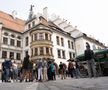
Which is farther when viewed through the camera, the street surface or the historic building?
the historic building

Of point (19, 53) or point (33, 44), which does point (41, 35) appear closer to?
point (33, 44)

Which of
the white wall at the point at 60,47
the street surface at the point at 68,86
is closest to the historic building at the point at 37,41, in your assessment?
the white wall at the point at 60,47

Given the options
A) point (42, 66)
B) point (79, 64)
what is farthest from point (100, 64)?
point (42, 66)

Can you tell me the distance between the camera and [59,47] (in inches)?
1558

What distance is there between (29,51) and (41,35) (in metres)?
4.43

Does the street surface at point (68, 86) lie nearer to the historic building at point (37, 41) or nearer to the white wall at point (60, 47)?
the historic building at point (37, 41)

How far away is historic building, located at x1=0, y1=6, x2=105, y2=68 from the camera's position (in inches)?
1395

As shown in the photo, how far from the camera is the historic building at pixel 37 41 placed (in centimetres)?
3544

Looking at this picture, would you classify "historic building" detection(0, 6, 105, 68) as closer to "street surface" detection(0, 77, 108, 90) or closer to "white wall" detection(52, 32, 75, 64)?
"white wall" detection(52, 32, 75, 64)

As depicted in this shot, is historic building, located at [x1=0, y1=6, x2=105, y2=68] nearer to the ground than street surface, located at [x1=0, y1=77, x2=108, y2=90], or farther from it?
farther from it

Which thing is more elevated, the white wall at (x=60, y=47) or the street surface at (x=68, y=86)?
the white wall at (x=60, y=47)

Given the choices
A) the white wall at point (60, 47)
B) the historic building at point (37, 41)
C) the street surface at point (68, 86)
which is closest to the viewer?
the street surface at point (68, 86)

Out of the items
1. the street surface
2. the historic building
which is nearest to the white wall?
the historic building

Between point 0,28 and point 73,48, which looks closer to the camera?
point 0,28
